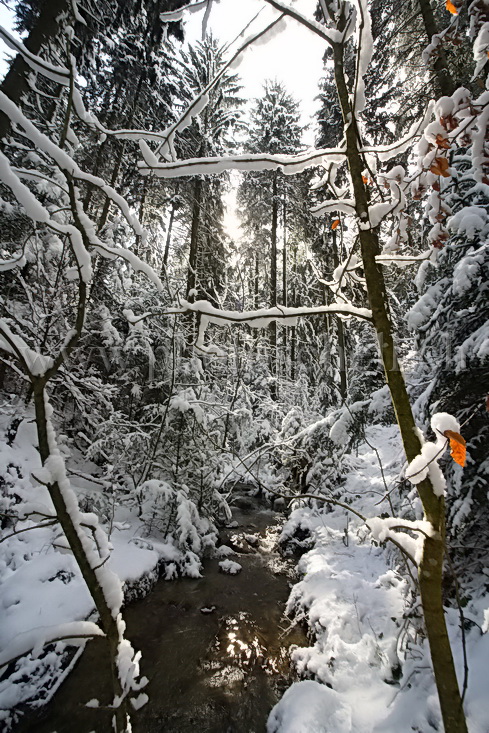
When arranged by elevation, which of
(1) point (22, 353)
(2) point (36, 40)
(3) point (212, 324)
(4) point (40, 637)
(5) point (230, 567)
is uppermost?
(2) point (36, 40)

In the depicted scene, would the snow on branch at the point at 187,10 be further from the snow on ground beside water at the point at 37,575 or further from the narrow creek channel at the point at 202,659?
the narrow creek channel at the point at 202,659

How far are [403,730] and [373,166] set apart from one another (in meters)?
4.19

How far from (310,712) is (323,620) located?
1421 millimetres

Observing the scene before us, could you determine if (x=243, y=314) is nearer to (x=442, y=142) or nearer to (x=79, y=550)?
(x=79, y=550)

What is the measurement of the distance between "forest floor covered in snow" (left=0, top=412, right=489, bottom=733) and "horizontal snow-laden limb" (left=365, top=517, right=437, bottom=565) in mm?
1072

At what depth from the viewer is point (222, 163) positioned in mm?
1204

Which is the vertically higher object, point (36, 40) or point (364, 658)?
point (36, 40)

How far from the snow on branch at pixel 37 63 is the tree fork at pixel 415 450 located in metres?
1.00

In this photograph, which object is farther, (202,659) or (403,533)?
(202,659)

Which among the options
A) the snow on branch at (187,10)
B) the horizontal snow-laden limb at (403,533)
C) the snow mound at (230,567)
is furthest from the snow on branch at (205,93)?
the snow mound at (230,567)

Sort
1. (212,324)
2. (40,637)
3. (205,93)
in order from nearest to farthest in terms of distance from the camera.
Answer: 1. (40,637)
2. (205,93)
3. (212,324)

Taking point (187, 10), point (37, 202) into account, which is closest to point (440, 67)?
point (187, 10)

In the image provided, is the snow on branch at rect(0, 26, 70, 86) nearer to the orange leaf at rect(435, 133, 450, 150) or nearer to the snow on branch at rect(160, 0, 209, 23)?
the snow on branch at rect(160, 0, 209, 23)

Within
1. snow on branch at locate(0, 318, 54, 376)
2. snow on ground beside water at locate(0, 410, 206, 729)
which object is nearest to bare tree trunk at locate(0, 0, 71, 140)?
snow on ground beside water at locate(0, 410, 206, 729)
